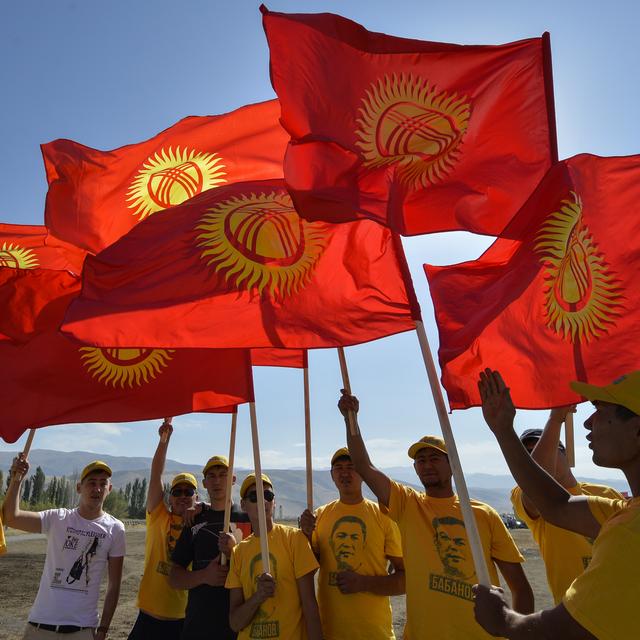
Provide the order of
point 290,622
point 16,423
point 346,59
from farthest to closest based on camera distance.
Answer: point 16,423
point 290,622
point 346,59

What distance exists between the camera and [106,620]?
19.2 ft

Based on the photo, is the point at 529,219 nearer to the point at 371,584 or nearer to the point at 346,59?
the point at 346,59

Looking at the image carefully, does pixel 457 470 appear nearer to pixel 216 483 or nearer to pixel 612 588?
pixel 612 588

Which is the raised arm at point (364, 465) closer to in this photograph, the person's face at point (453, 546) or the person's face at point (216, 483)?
the person's face at point (453, 546)

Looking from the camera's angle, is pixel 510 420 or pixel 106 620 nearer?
pixel 510 420

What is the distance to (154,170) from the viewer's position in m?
6.37

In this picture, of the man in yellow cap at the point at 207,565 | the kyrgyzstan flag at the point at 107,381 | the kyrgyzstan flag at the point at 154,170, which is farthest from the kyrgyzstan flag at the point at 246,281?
the man in yellow cap at the point at 207,565

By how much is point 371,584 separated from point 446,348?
1874mm

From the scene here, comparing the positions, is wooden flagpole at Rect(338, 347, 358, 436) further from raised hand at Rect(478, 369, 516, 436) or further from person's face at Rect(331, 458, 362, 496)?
raised hand at Rect(478, 369, 516, 436)

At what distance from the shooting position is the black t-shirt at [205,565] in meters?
5.21

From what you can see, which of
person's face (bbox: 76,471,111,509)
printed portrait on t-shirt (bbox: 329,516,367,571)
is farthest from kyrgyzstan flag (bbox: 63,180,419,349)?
person's face (bbox: 76,471,111,509)

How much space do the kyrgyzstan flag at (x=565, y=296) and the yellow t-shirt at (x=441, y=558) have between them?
753mm

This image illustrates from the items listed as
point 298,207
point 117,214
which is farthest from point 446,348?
point 117,214

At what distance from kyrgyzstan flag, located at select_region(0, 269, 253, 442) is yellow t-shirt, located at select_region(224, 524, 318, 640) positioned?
1.22m
